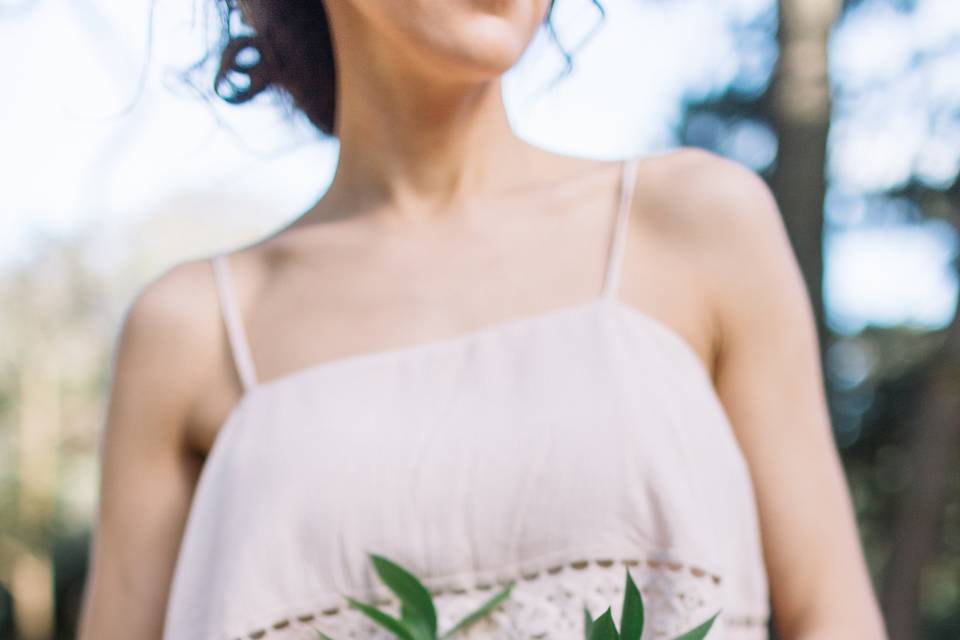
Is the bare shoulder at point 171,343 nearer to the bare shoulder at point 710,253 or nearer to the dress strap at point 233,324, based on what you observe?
the dress strap at point 233,324

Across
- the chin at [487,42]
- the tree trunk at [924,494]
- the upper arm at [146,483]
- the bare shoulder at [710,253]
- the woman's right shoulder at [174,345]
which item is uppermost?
the chin at [487,42]

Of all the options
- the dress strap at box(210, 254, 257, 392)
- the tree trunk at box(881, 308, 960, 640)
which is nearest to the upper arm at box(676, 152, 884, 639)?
the dress strap at box(210, 254, 257, 392)

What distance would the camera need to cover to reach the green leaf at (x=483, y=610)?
4.16ft

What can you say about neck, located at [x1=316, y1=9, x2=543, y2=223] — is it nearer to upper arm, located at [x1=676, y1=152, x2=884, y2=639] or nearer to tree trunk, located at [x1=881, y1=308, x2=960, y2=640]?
upper arm, located at [x1=676, y1=152, x2=884, y2=639]

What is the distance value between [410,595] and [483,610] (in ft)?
0.31

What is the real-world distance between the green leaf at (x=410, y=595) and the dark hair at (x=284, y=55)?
735 mm

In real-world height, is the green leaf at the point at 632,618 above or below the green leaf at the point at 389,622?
above

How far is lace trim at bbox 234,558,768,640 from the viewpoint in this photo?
1.31 m

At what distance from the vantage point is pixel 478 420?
1380 millimetres

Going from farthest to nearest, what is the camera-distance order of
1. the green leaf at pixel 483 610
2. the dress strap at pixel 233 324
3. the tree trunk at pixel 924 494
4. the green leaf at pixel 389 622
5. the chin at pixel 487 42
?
the tree trunk at pixel 924 494 < the dress strap at pixel 233 324 < the chin at pixel 487 42 < the green leaf at pixel 483 610 < the green leaf at pixel 389 622

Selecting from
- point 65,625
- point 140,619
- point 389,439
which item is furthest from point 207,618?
point 65,625

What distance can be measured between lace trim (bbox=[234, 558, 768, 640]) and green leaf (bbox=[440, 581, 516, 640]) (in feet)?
0.05

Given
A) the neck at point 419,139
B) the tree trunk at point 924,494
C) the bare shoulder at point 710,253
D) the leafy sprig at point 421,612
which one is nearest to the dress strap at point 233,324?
the neck at point 419,139

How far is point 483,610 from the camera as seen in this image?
1292 mm
